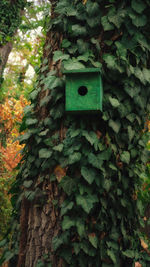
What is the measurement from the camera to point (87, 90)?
190 cm

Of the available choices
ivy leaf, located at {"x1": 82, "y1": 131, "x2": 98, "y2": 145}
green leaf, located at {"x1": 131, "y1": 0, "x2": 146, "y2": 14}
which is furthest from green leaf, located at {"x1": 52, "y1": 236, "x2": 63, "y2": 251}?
green leaf, located at {"x1": 131, "y1": 0, "x2": 146, "y2": 14}

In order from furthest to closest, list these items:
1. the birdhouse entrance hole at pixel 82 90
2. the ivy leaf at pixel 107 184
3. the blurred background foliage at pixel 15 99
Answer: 1. the blurred background foliage at pixel 15 99
2. the birdhouse entrance hole at pixel 82 90
3. the ivy leaf at pixel 107 184

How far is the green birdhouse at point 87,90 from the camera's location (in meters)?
1.83

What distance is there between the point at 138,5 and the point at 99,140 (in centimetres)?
107

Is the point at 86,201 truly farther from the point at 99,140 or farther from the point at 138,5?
the point at 138,5

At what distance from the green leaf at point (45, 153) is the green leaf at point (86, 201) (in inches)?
14.4

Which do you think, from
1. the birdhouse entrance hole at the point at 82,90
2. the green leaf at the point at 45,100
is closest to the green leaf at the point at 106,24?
the birdhouse entrance hole at the point at 82,90

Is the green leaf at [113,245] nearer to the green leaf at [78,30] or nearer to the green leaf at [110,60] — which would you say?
the green leaf at [110,60]

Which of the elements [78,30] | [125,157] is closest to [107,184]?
[125,157]

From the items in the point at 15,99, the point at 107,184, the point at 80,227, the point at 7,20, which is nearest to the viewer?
the point at 80,227

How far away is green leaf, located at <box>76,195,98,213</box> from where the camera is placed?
69.1 inches

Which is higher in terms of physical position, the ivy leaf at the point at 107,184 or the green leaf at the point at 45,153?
the green leaf at the point at 45,153

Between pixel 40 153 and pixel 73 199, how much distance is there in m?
0.41

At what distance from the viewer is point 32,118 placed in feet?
7.12
